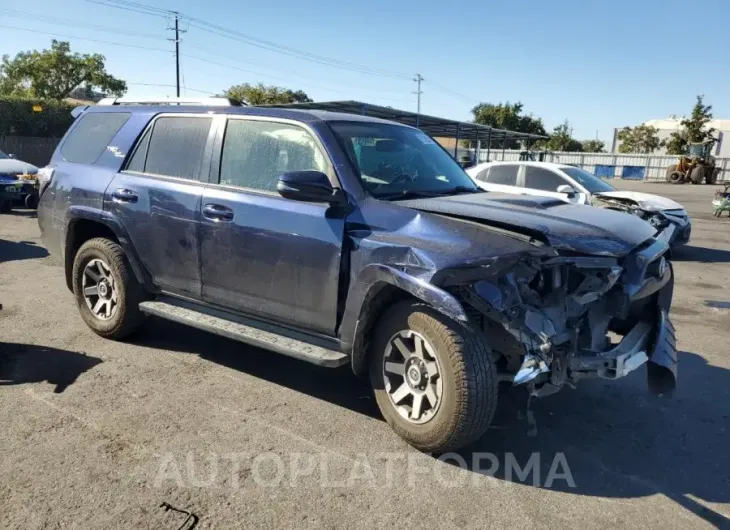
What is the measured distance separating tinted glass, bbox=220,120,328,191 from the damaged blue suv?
1 centimetres

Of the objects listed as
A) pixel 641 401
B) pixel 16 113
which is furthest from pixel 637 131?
pixel 641 401

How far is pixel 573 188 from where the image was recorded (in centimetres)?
1122

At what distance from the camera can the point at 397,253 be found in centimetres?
353

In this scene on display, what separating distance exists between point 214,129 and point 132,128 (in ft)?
3.53

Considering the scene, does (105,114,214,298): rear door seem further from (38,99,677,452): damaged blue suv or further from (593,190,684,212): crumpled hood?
(593,190,684,212): crumpled hood

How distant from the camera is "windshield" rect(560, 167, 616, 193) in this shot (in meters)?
11.5

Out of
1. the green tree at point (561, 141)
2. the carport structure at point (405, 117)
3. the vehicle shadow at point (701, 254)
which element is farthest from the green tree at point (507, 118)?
the vehicle shadow at point (701, 254)

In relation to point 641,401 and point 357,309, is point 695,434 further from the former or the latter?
point 357,309

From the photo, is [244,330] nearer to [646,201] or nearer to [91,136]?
[91,136]

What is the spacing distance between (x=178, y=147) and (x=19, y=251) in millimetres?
6086

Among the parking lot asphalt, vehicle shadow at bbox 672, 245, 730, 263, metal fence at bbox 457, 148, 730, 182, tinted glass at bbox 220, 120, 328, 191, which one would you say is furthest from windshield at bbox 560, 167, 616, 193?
metal fence at bbox 457, 148, 730, 182

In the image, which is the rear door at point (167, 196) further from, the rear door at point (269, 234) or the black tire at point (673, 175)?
the black tire at point (673, 175)

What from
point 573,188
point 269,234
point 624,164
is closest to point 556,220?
point 269,234

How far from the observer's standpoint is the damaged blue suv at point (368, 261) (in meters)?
3.34
